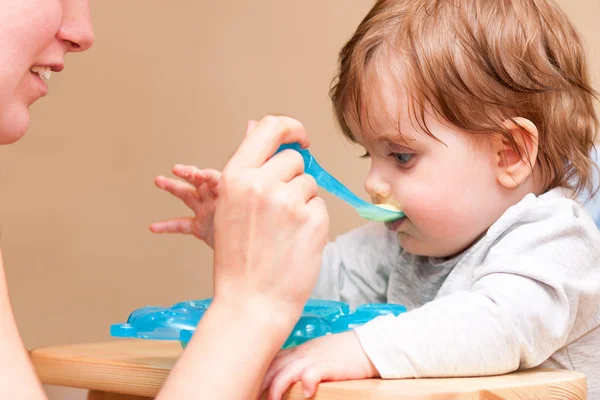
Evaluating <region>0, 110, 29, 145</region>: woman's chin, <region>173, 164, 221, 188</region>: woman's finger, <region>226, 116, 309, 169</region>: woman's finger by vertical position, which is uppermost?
<region>0, 110, 29, 145</region>: woman's chin

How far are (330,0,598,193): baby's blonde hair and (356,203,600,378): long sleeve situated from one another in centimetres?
14

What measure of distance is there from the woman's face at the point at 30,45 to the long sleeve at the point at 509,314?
1.17 ft

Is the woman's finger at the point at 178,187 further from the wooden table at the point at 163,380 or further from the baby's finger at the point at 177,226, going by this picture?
the wooden table at the point at 163,380

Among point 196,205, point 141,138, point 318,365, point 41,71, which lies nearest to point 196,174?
point 196,205

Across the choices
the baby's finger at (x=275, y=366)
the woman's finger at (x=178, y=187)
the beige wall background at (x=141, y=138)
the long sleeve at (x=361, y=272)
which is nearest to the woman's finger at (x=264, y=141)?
the baby's finger at (x=275, y=366)

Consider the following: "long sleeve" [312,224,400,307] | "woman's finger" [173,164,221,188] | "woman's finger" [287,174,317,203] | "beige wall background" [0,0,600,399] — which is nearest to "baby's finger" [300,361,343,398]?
"woman's finger" [287,174,317,203]

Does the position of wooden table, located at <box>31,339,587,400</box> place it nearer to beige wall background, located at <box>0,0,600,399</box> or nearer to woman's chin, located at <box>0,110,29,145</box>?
woman's chin, located at <box>0,110,29,145</box>

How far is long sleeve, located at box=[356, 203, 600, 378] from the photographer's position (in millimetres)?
638

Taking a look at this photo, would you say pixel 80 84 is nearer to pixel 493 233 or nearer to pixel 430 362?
pixel 493 233

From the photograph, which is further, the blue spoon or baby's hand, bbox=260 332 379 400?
the blue spoon

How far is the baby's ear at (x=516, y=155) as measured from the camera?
860 mm

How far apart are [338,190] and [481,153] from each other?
7.5 inches

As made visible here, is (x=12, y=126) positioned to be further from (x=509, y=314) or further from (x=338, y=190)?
(x=509, y=314)

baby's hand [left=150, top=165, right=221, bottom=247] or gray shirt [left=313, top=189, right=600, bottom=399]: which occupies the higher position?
baby's hand [left=150, top=165, right=221, bottom=247]
